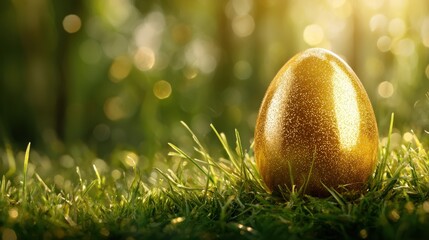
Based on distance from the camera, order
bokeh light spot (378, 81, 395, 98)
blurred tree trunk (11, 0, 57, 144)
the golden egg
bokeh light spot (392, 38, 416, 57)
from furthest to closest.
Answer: blurred tree trunk (11, 0, 57, 144), bokeh light spot (392, 38, 416, 57), bokeh light spot (378, 81, 395, 98), the golden egg

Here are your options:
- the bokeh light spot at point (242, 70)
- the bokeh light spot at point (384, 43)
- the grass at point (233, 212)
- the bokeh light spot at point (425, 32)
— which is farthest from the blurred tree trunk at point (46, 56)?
the grass at point (233, 212)

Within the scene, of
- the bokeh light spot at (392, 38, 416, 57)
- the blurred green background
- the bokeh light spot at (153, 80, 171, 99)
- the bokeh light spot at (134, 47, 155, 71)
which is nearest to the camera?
the bokeh light spot at (392, 38, 416, 57)

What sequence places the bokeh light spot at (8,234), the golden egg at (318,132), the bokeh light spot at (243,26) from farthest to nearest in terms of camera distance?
the bokeh light spot at (243,26) < the golden egg at (318,132) < the bokeh light spot at (8,234)

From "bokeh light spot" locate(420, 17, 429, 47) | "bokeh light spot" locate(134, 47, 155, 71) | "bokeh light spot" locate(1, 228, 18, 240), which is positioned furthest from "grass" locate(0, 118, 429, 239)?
"bokeh light spot" locate(134, 47, 155, 71)

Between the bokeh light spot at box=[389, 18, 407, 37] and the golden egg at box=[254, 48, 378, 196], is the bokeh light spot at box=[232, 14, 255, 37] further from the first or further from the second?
the golden egg at box=[254, 48, 378, 196]

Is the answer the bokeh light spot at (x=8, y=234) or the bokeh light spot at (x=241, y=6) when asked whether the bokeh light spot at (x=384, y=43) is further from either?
the bokeh light spot at (x=8, y=234)

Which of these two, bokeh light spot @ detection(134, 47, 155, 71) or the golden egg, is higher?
the golden egg

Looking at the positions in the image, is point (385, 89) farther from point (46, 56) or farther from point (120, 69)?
point (46, 56)
